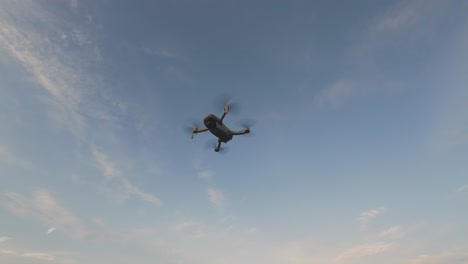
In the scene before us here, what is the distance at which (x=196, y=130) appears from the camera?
1734 inches

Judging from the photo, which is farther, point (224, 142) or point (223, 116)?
point (224, 142)

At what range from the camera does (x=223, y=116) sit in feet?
133

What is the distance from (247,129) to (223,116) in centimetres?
476

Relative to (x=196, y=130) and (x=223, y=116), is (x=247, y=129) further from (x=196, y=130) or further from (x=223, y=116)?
(x=196, y=130)

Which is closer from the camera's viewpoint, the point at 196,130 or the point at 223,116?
the point at 223,116

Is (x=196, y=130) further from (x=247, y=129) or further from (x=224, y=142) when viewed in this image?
(x=247, y=129)

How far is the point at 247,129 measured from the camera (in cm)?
4338

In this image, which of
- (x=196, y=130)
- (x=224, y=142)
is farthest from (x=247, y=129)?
(x=196, y=130)

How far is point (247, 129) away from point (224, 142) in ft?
12.9

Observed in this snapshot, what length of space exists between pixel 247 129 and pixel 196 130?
25.2ft

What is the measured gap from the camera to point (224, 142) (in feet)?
143

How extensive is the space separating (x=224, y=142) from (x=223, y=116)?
477cm

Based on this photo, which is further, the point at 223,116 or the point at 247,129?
the point at 247,129
